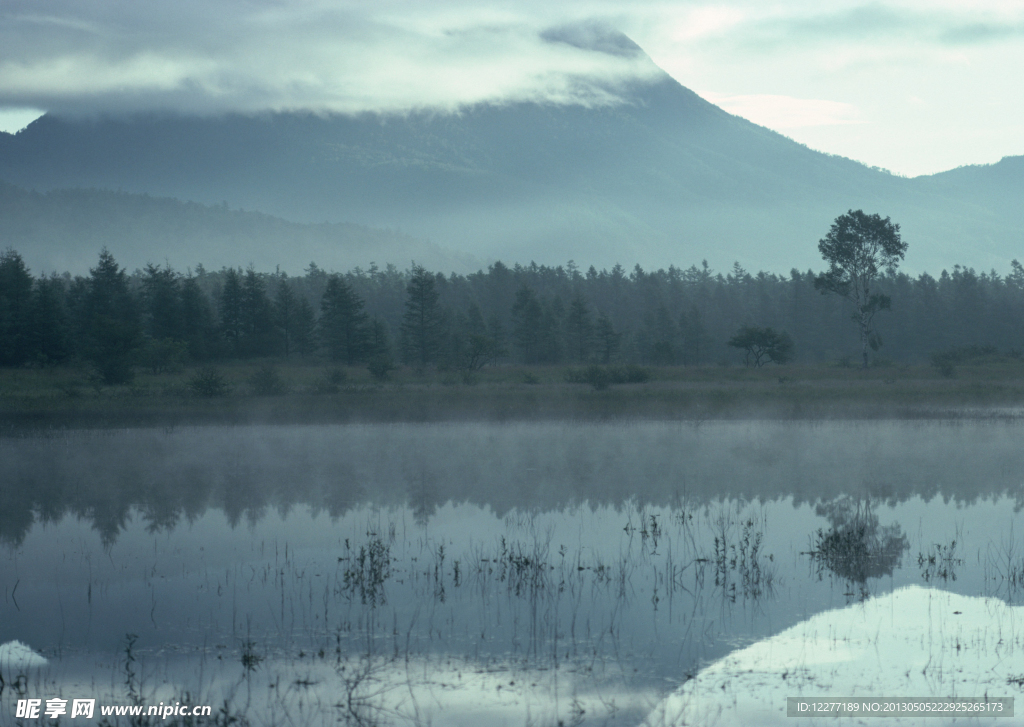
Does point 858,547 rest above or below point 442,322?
below

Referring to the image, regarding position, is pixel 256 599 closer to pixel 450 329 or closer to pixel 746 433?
pixel 746 433

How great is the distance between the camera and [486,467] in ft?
77.5

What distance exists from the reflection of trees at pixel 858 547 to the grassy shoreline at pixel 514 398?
2012cm

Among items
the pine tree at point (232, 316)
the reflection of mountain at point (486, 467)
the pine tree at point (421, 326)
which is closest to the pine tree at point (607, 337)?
the pine tree at point (421, 326)

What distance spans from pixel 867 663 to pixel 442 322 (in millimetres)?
82918

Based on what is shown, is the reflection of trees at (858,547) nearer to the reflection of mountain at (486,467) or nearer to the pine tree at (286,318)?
the reflection of mountain at (486,467)

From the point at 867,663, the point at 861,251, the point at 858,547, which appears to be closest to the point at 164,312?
the point at 861,251

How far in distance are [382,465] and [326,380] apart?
34838 mm

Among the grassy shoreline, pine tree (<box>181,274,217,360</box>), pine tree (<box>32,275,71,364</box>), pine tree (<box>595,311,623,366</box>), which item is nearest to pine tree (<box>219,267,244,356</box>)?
pine tree (<box>181,274,217,360</box>)

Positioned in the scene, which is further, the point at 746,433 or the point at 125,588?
the point at 746,433

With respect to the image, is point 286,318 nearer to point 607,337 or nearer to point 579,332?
point 579,332

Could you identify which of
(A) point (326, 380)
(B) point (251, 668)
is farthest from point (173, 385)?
(B) point (251, 668)

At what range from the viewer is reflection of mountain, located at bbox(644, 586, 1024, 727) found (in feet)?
27.6

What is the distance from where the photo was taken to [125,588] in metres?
12.4
